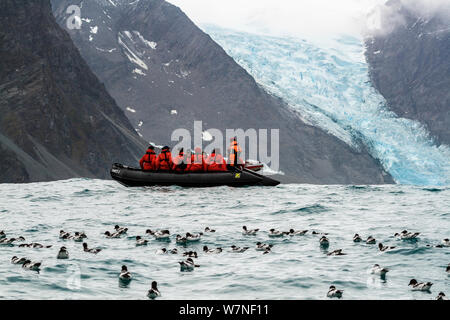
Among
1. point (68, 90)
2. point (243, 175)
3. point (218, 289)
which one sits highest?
point (68, 90)

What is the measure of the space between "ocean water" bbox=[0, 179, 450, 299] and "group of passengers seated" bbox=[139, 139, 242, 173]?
1.96 meters

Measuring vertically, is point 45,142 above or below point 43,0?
below

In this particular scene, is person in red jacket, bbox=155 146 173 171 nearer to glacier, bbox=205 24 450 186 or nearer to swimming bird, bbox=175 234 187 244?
swimming bird, bbox=175 234 187 244

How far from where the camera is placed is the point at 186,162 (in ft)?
144

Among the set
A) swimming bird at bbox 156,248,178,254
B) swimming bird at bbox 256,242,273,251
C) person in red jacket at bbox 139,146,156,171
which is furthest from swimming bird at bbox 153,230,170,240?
person in red jacket at bbox 139,146,156,171

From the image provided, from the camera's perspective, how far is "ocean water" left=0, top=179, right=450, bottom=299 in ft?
55.5

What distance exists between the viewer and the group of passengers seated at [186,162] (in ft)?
140

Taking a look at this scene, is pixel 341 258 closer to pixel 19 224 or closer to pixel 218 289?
pixel 218 289

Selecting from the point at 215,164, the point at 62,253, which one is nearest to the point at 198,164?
the point at 215,164

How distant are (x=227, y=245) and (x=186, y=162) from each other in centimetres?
2080

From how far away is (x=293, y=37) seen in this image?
622ft
